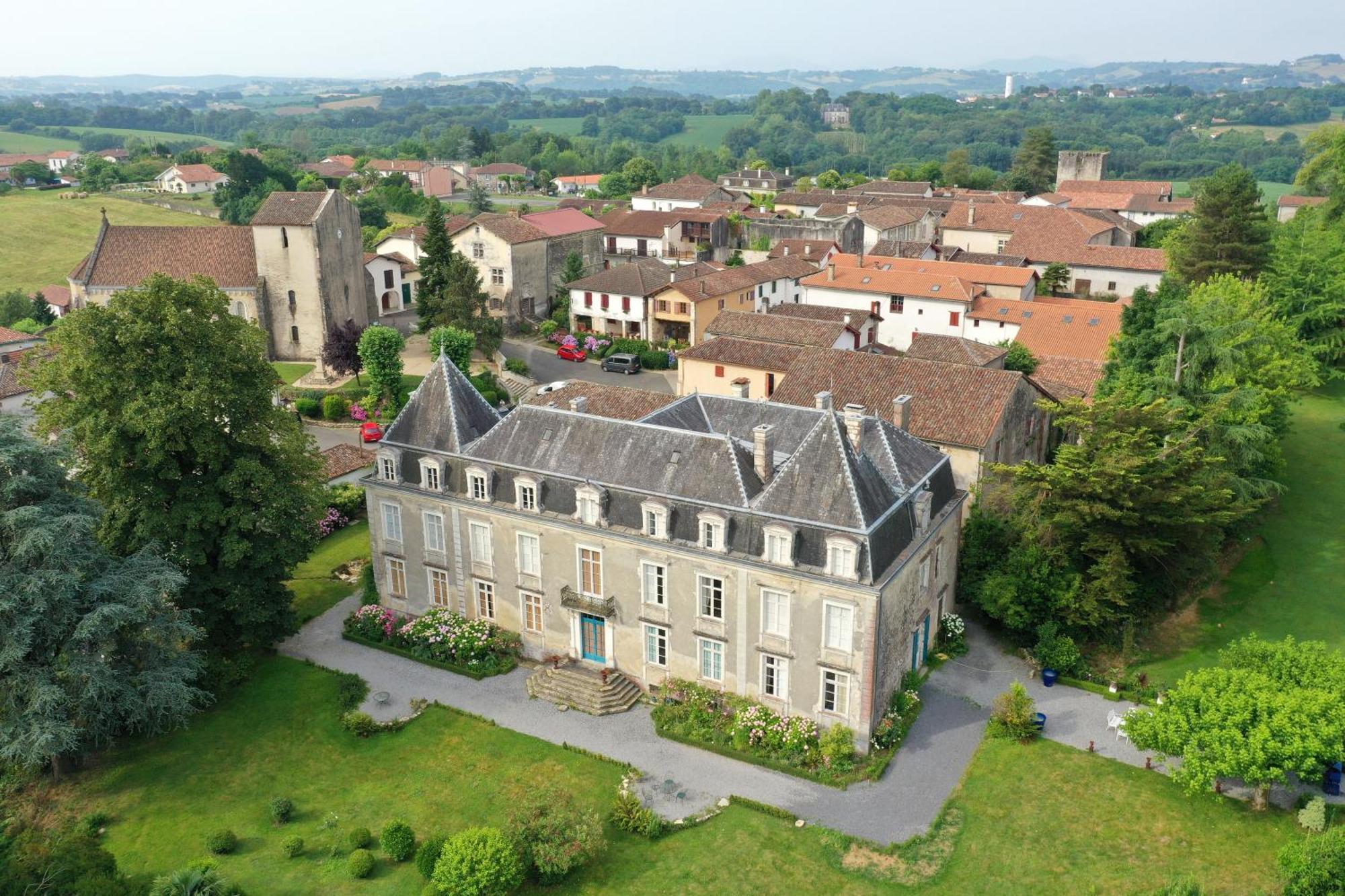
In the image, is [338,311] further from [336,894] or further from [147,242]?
[336,894]

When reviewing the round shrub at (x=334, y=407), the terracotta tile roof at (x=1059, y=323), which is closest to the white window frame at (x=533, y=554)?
the round shrub at (x=334, y=407)

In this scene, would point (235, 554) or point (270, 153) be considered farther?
point (270, 153)

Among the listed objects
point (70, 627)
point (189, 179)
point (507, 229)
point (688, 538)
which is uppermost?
point (189, 179)

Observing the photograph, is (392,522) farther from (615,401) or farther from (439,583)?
(615,401)

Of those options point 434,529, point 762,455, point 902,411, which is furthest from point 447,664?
point 902,411

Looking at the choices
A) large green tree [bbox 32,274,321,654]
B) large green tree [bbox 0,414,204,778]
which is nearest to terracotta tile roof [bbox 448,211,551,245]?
large green tree [bbox 32,274,321,654]

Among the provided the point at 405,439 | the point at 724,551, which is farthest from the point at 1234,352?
the point at 405,439
